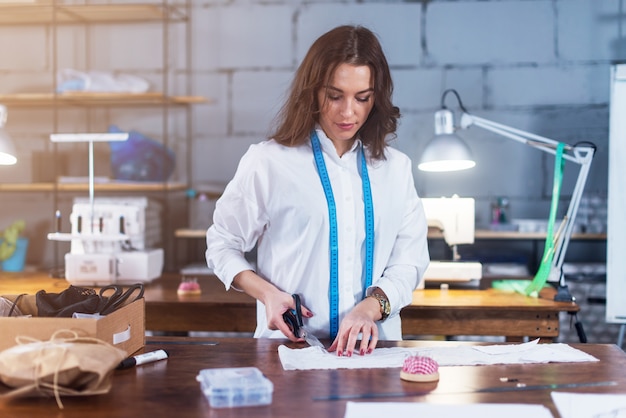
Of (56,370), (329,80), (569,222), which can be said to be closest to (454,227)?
(569,222)

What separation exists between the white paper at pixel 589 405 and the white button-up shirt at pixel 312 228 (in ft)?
2.14

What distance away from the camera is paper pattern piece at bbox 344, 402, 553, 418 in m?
1.28

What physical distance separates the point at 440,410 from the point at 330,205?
2.65ft

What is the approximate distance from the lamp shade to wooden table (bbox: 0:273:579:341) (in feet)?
1.87

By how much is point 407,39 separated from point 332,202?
2.57 meters

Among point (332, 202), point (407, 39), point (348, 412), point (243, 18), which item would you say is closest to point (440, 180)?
point (407, 39)

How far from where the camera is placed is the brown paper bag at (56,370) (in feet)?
4.41

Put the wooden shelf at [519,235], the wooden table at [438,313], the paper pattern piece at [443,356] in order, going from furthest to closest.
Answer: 1. the wooden shelf at [519,235]
2. the wooden table at [438,313]
3. the paper pattern piece at [443,356]

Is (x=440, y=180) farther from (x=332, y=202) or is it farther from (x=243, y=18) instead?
(x=332, y=202)

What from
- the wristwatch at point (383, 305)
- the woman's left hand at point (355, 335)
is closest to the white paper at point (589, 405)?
the woman's left hand at point (355, 335)

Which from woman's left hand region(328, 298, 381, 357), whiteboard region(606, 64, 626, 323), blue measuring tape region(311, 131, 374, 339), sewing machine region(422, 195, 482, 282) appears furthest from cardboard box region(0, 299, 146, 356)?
whiteboard region(606, 64, 626, 323)

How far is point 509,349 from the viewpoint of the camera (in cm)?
174

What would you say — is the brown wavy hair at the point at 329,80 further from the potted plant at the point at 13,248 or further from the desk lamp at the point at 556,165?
the potted plant at the point at 13,248

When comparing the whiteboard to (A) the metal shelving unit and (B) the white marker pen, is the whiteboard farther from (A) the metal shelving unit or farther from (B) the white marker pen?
(B) the white marker pen
